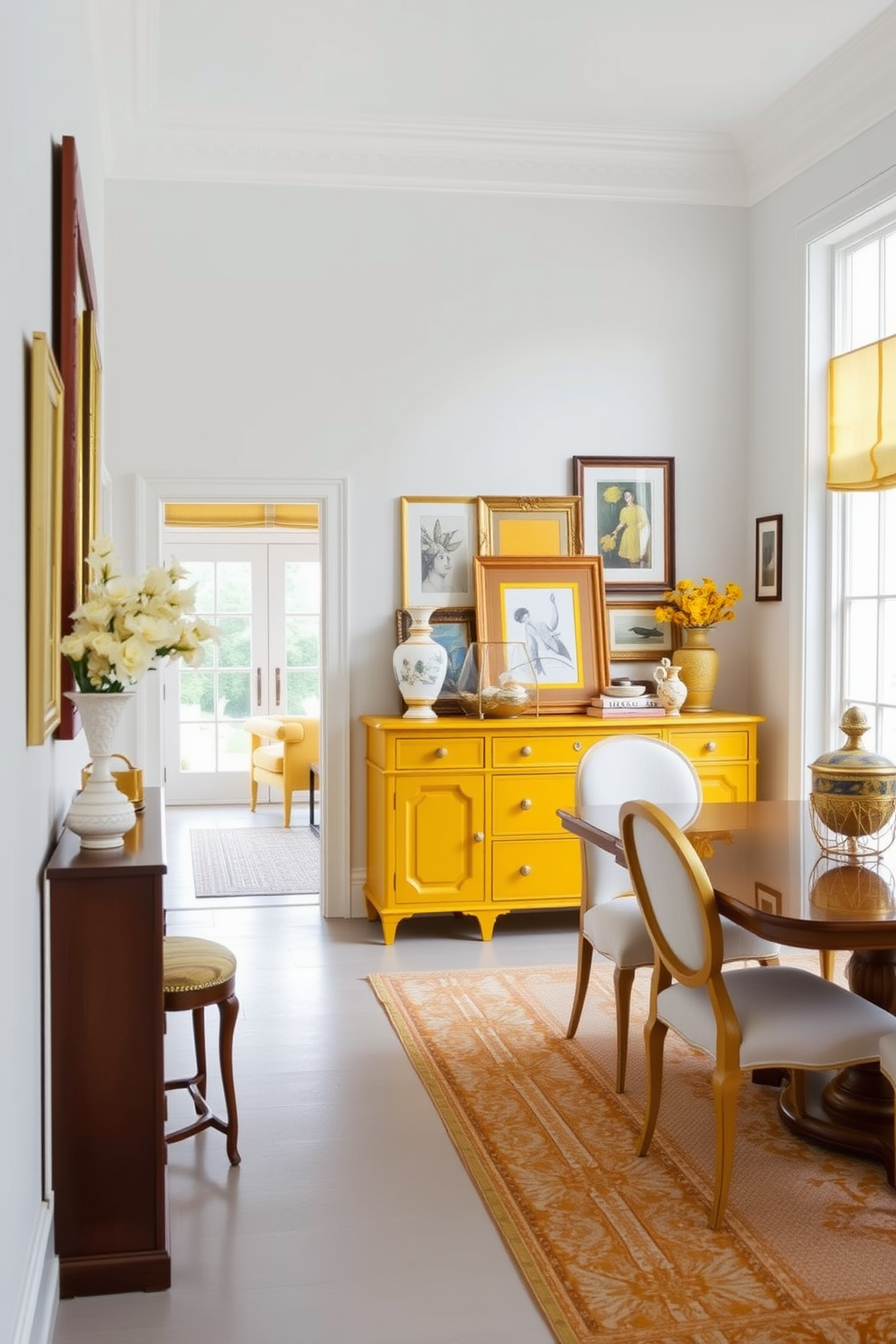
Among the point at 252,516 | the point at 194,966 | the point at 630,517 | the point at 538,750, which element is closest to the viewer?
the point at 194,966

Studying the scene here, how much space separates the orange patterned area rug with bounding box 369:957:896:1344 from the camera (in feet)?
8.37

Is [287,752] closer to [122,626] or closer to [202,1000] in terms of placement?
[202,1000]

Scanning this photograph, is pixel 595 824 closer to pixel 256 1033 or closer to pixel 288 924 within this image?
pixel 256 1033

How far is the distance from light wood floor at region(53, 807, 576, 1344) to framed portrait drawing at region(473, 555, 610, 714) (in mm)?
1802

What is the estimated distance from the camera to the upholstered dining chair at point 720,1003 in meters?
2.87

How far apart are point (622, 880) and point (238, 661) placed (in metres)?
6.31

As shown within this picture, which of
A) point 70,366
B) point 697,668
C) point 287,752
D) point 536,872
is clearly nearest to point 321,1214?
point 70,366

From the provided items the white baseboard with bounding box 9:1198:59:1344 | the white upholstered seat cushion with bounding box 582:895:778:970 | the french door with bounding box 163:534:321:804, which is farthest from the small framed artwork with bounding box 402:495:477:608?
the french door with bounding box 163:534:321:804

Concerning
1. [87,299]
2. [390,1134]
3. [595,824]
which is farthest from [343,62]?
[390,1134]

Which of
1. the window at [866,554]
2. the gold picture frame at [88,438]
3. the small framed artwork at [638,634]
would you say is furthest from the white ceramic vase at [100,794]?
the small framed artwork at [638,634]

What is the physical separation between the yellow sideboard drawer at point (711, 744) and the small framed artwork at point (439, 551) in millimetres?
1169

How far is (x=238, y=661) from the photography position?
10.0 metres

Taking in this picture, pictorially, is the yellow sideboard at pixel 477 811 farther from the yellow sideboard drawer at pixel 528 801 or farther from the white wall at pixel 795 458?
the white wall at pixel 795 458

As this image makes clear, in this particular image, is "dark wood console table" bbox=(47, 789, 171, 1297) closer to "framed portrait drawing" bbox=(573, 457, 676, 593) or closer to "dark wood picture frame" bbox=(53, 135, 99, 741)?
"dark wood picture frame" bbox=(53, 135, 99, 741)
